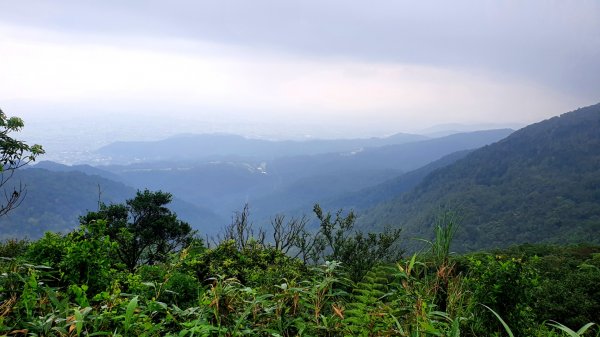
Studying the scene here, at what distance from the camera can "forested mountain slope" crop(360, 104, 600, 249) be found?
4053 inches

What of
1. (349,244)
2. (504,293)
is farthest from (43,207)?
(504,293)

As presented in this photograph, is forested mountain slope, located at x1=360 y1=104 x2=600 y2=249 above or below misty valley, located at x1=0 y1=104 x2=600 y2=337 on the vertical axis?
below

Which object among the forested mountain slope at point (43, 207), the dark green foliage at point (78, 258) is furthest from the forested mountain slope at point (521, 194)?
the forested mountain slope at point (43, 207)

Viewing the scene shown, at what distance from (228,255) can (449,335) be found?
361 inches

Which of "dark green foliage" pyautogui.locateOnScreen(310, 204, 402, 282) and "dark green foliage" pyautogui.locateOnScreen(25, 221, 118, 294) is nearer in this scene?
"dark green foliage" pyautogui.locateOnScreen(25, 221, 118, 294)

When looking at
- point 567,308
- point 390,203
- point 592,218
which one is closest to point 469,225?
point 592,218

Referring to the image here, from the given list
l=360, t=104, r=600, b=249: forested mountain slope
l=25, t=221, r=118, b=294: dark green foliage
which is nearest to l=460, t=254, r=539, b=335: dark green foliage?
l=25, t=221, r=118, b=294: dark green foliage

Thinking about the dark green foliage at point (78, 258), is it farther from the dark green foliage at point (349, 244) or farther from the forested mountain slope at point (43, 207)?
the forested mountain slope at point (43, 207)

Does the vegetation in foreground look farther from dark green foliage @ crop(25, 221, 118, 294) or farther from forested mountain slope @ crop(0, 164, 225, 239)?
forested mountain slope @ crop(0, 164, 225, 239)

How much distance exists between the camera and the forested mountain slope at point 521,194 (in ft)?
338

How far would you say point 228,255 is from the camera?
413 inches

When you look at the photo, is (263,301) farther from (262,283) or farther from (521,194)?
(521,194)

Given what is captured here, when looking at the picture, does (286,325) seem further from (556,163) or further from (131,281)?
(556,163)

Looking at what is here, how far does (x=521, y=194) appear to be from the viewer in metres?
143
